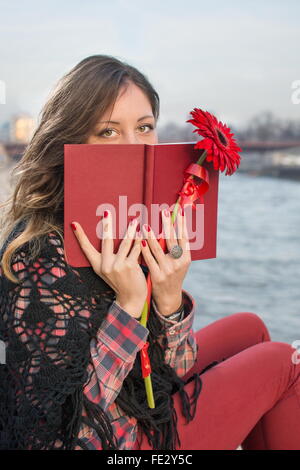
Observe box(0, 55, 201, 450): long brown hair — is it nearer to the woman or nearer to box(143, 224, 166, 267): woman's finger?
the woman

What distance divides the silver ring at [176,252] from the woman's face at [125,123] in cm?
26

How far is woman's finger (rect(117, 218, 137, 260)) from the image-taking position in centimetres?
100

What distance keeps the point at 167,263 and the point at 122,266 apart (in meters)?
0.10

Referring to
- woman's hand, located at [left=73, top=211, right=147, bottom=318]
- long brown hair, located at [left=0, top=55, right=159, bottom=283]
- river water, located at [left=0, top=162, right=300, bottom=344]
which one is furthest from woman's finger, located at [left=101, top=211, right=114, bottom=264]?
river water, located at [left=0, top=162, right=300, bottom=344]

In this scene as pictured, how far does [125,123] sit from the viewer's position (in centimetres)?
115

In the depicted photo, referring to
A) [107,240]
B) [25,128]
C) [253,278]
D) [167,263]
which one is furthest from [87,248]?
[253,278]

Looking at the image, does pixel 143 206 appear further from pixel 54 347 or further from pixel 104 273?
pixel 54 347

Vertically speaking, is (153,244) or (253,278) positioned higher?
A: (153,244)

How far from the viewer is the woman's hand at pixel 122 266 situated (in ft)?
3.25

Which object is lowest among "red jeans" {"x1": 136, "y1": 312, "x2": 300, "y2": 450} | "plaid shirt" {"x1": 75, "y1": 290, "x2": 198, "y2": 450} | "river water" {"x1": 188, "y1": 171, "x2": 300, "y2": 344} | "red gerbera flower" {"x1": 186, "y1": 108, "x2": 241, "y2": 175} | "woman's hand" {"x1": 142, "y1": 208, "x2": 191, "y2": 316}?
"river water" {"x1": 188, "y1": 171, "x2": 300, "y2": 344}

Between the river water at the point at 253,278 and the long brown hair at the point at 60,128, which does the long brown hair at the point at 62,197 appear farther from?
the river water at the point at 253,278

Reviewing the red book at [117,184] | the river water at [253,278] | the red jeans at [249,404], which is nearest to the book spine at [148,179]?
the red book at [117,184]

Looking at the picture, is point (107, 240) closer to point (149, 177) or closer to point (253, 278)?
point (149, 177)
